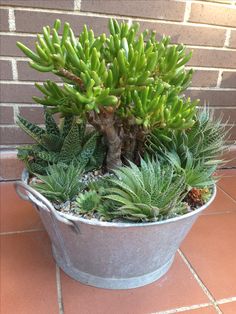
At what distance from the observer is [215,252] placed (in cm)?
104

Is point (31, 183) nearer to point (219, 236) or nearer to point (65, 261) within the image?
point (65, 261)

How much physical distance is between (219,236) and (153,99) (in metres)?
0.65

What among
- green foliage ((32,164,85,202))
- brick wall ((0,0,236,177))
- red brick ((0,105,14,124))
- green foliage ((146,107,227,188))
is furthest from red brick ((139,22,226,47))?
green foliage ((32,164,85,202))

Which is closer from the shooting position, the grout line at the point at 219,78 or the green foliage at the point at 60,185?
the green foliage at the point at 60,185

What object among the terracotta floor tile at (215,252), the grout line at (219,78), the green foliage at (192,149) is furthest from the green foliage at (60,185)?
the grout line at (219,78)

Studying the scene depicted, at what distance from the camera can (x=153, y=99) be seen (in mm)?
703

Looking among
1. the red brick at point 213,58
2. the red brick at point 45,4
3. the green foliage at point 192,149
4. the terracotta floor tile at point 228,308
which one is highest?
the red brick at point 45,4

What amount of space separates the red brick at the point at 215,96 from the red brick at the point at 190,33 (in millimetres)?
211

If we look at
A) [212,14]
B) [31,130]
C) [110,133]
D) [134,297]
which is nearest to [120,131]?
[110,133]

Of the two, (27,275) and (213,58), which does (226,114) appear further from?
(27,275)

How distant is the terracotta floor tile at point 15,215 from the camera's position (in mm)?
1120

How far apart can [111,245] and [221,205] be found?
72 cm

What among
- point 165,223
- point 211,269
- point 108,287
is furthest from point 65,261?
point 211,269

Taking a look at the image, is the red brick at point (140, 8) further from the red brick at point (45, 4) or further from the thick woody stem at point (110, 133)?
the thick woody stem at point (110, 133)
